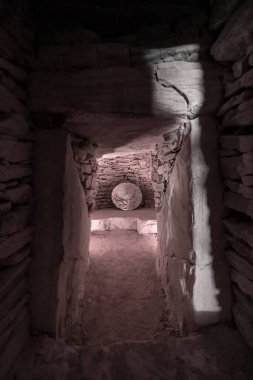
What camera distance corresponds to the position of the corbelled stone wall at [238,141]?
156cm

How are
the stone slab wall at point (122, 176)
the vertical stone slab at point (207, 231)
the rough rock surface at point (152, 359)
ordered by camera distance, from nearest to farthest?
the rough rock surface at point (152, 359)
the vertical stone slab at point (207, 231)
the stone slab wall at point (122, 176)

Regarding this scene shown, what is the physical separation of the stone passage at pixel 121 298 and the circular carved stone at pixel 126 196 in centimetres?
266

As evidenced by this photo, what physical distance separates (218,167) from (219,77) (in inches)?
31.4

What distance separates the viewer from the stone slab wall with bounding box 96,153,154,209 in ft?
24.5

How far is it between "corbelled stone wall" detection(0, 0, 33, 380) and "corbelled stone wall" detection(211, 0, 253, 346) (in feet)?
5.35

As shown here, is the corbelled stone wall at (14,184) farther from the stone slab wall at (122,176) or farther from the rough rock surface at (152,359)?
the stone slab wall at (122,176)

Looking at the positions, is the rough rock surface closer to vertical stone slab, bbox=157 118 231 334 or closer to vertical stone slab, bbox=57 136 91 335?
vertical stone slab, bbox=157 118 231 334

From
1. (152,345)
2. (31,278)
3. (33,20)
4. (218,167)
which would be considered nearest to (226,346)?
(152,345)

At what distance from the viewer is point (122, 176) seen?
7.98 m

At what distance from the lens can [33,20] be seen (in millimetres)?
1978

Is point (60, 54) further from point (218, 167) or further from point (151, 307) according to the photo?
point (151, 307)

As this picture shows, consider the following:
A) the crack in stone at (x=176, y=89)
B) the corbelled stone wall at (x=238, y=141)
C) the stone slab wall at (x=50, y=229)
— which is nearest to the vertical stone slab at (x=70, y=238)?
the stone slab wall at (x=50, y=229)

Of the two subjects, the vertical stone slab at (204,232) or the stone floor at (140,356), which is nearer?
the stone floor at (140,356)

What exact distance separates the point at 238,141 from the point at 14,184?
1766 mm
